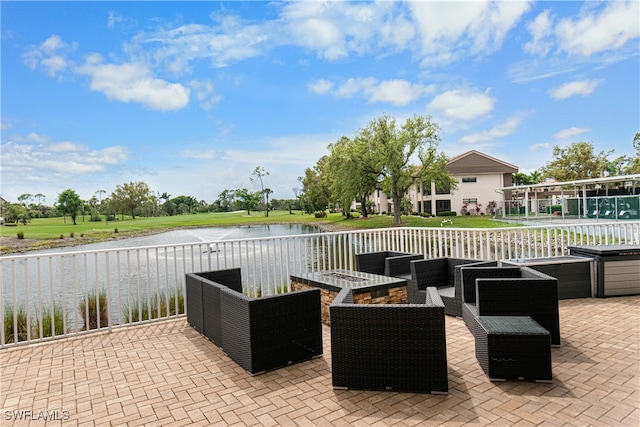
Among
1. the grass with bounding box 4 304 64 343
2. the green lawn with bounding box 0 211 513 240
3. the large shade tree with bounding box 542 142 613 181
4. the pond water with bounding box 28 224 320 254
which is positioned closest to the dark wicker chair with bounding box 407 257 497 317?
the grass with bounding box 4 304 64 343

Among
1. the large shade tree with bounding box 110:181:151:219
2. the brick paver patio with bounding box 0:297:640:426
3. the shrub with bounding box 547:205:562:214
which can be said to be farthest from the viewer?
the large shade tree with bounding box 110:181:151:219

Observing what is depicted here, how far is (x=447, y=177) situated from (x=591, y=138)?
1953 cm

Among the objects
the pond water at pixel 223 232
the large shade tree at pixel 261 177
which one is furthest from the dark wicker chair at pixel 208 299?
the large shade tree at pixel 261 177

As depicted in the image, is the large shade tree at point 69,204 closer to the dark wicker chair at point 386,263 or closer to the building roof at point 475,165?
the building roof at point 475,165

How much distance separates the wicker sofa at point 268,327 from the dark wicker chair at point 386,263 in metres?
2.10

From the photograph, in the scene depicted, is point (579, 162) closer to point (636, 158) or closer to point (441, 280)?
point (636, 158)

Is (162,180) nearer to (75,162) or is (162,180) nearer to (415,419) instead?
(75,162)

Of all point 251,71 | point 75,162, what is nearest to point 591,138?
point 251,71

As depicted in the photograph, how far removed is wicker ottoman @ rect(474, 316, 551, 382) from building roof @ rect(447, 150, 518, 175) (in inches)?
1433

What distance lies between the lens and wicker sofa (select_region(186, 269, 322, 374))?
2.94 metres

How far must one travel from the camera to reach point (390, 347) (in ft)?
8.32

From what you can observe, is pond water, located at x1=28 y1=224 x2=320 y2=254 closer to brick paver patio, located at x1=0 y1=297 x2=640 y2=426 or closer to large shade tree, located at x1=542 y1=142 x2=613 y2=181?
large shade tree, located at x1=542 y1=142 x2=613 y2=181

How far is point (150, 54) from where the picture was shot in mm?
23594

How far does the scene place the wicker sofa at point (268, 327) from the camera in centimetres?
294
